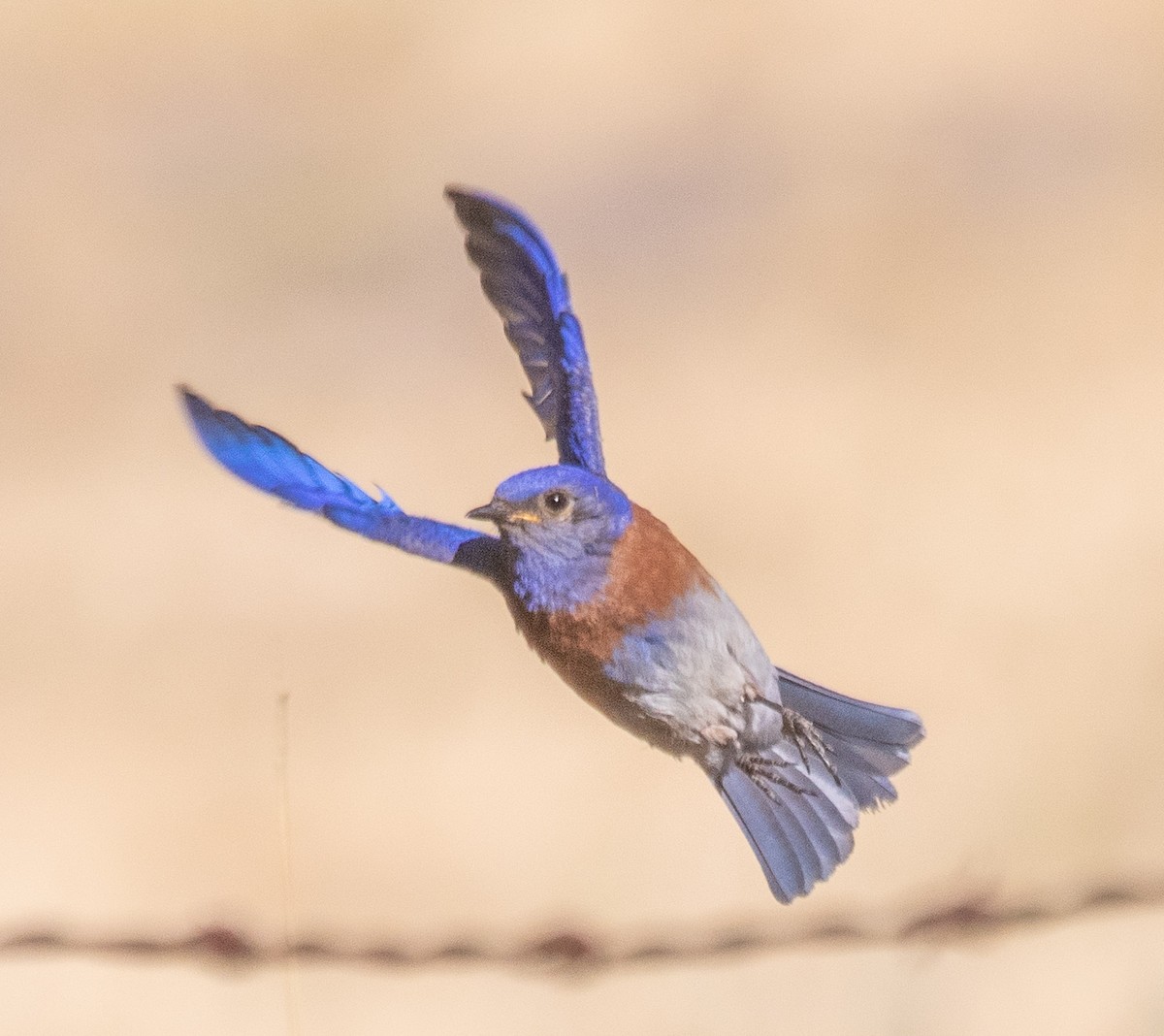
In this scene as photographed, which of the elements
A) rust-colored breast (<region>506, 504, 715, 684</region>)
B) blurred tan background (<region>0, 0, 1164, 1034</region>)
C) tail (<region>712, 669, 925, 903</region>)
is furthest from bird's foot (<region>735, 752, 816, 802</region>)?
blurred tan background (<region>0, 0, 1164, 1034</region>)

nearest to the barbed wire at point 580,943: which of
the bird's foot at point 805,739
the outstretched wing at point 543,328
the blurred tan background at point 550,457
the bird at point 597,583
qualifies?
the blurred tan background at point 550,457

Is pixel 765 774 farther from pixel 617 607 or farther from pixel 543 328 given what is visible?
pixel 543 328

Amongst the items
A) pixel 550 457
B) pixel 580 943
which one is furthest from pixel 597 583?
pixel 550 457

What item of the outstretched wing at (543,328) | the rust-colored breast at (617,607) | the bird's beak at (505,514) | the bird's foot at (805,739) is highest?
the outstretched wing at (543,328)

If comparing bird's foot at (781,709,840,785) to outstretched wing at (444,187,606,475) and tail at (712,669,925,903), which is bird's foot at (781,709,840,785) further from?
outstretched wing at (444,187,606,475)

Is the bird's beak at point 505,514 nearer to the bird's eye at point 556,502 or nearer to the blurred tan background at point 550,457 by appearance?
the bird's eye at point 556,502

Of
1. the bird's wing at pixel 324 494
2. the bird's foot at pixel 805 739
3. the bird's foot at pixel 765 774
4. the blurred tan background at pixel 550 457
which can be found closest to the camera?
the bird's wing at pixel 324 494

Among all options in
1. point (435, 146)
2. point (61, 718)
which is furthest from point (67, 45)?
point (61, 718)
